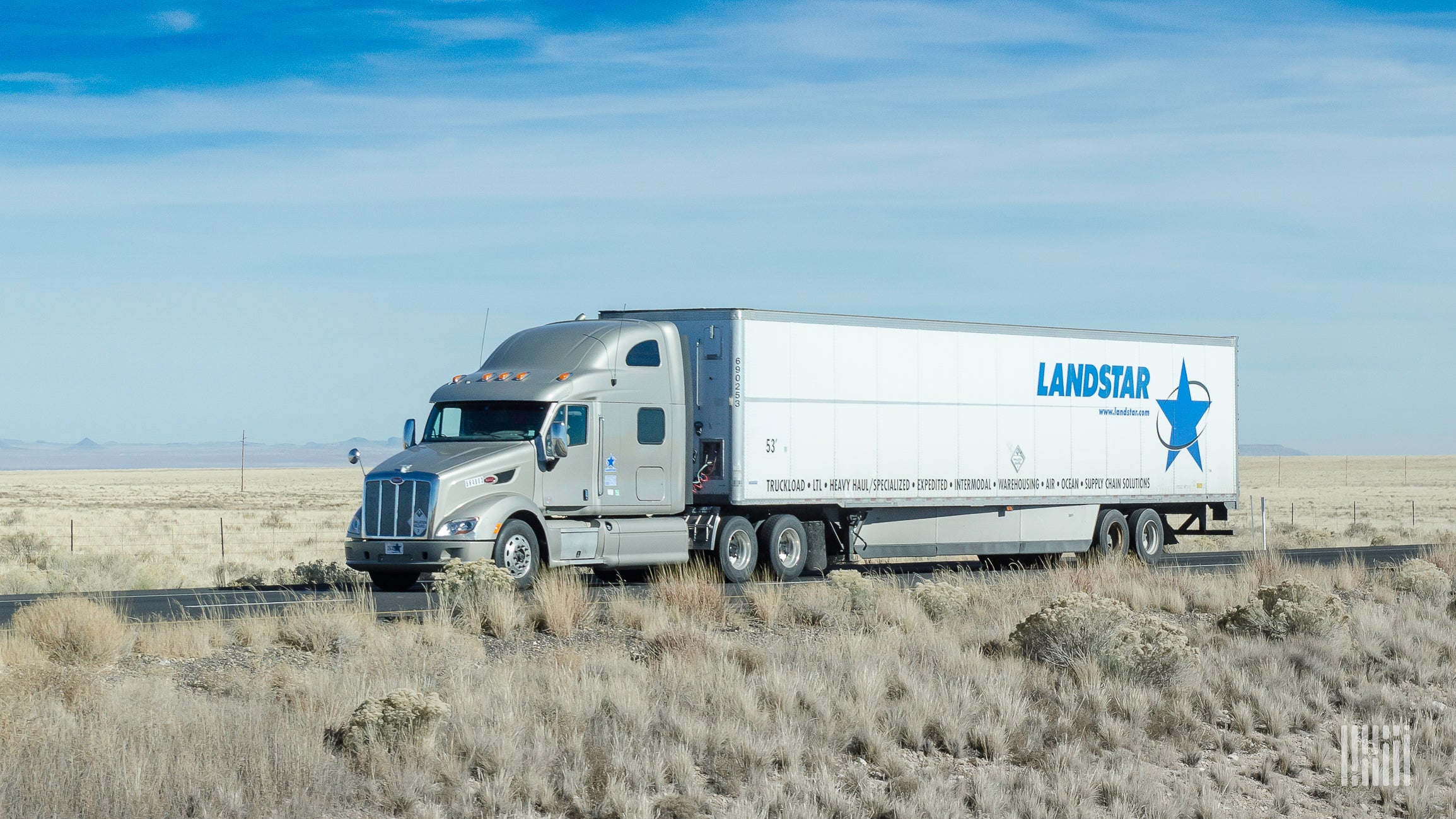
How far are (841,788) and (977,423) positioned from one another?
1732 centimetres

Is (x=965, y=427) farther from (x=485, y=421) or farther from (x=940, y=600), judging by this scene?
(x=940, y=600)

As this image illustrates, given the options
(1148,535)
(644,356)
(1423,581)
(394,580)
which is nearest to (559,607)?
(644,356)

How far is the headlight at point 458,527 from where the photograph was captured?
20.5 m

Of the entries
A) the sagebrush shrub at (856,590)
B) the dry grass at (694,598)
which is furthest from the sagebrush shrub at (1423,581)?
the dry grass at (694,598)

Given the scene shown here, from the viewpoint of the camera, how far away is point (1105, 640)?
13.3 metres

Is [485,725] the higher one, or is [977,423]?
[977,423]

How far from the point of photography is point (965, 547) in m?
26.5

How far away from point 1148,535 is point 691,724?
21.2 meters

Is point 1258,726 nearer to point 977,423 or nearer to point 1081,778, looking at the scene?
point 1081,778

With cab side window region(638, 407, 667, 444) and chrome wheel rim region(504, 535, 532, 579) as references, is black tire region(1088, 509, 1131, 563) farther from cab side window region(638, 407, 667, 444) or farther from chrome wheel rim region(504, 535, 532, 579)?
chrome wheel rim region(504, 535, 532, 579)

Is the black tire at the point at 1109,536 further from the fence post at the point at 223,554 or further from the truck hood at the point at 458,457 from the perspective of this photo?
the fence post at the point at 223,554

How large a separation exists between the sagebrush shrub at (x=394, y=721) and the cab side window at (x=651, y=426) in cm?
1293

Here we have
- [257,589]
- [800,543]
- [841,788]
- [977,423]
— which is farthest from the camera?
[977,423]

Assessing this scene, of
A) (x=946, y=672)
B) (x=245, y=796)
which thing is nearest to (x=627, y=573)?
(x=946, y=672)
